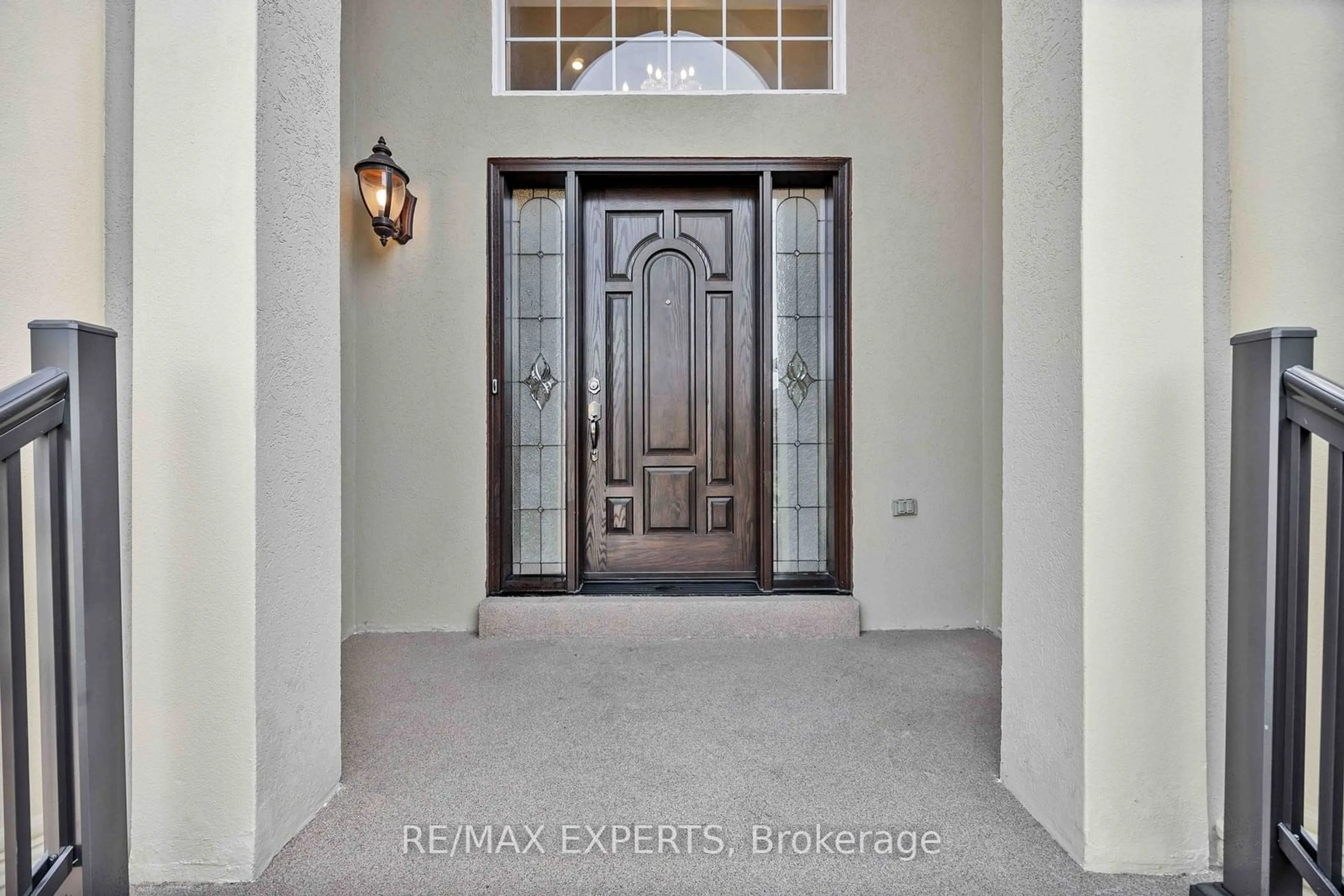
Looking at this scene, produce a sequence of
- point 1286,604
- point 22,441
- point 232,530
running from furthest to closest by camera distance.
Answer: point 232,530 → point 1286,604 → point 22,441

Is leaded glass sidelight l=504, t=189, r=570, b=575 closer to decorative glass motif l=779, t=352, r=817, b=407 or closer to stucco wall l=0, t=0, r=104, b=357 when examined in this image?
decorative glass motif l=779, t=352, r=817, b=407

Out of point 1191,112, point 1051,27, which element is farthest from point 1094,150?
point 1051,27

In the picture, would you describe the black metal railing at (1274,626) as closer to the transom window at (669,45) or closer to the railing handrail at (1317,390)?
the railing handrail at (1317,390)

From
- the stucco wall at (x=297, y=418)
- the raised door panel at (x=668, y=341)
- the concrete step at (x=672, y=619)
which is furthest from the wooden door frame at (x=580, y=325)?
the stucco wall at (x=297, y=418)

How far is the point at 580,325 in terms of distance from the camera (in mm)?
2895

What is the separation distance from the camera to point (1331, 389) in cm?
89

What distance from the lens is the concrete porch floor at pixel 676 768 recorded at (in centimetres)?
120

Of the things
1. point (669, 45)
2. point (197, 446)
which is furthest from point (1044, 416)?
point (669, 45)

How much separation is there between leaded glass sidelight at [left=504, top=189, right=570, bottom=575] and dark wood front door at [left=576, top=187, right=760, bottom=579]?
5.5 inches

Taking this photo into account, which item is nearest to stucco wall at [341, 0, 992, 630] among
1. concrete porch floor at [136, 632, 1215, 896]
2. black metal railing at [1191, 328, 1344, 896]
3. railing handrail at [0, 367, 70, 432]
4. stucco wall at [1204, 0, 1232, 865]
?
concrete porch floor at [136, 632, 1215, 896]

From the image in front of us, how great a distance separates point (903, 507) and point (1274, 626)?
6.05ft

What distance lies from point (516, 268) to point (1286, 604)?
2.87m

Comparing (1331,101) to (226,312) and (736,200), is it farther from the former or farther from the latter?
(226,312)

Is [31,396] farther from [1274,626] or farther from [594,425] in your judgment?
[594,425]
